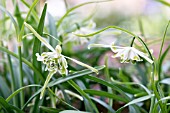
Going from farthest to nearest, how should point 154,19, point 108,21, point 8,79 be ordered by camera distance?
point 108,21, point 154,19, point 8,79

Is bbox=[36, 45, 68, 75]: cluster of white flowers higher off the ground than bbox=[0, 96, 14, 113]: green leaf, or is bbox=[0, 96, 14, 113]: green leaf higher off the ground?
bbox=[36, 45, 68, 75]: cluster of white flowers

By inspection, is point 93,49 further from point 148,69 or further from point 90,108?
point 90,108

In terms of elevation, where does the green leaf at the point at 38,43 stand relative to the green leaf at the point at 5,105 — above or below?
above

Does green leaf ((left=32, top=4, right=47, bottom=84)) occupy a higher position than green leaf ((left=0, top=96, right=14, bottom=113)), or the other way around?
green leaf ((left=32, top=4, right=47, bottom=84))

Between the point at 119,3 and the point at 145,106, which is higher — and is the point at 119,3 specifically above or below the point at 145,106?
above

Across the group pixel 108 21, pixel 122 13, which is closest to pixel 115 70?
pixel 108 21

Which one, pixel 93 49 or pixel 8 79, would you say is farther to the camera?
pixel 93 49

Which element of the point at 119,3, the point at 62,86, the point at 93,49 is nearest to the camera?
the point at 62,86

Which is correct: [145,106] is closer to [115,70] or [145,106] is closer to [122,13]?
[115,70]

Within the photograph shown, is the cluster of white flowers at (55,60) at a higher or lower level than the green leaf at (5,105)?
higher
